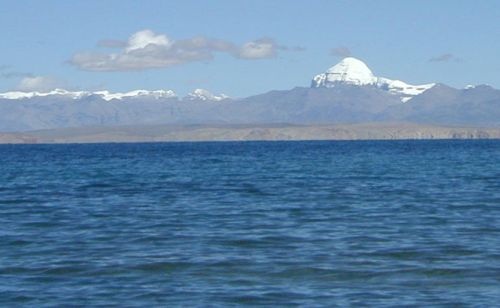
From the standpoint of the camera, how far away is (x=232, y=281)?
2523 centimetres

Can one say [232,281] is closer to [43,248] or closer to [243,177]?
[43,248]

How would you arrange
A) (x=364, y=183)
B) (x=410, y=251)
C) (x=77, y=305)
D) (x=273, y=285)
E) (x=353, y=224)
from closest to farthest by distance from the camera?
1. (x=77, y=305)
2. (x=273, y=285)
3. (x=410, y=251)
4. (x=353, y=224)
5. (x=364, y=183)

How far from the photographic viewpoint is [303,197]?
50.9 m

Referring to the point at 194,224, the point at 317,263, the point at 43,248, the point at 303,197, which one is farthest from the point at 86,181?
the point at 317,263

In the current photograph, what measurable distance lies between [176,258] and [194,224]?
29.2 ft

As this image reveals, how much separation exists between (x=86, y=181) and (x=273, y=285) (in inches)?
1823

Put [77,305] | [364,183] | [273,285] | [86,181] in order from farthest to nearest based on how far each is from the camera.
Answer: [86,181] < [364,183] < [273,285] < [77,305]

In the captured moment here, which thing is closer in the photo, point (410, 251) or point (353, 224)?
point (410, 251)

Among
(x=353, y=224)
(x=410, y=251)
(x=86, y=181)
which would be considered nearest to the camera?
(x=410, y=251)

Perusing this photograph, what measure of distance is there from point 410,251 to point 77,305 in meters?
10.3

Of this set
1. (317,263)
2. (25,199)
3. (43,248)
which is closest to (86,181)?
(25,199)

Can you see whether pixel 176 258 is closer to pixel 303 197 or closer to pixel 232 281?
pixel 232 281

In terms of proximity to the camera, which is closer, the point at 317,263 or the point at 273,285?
the point at 273,285

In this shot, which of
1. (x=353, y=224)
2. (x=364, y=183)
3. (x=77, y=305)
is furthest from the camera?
(x=364, y=183)
